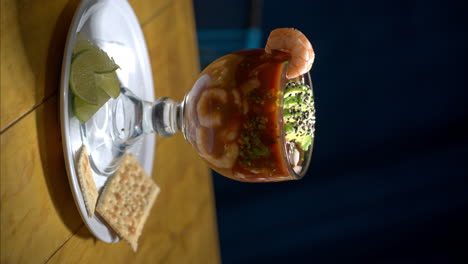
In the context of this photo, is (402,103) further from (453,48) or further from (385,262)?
(385,262)

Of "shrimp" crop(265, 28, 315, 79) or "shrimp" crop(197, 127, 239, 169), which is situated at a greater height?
"shrimp" crop(265, 28, 315, 79)

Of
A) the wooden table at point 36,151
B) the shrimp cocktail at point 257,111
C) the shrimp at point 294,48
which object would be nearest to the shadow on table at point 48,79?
the wooden table at point 36,151

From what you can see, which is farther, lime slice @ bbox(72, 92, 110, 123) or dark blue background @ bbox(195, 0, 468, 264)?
dark blue background @ bbox(195, 0, 468, 264)

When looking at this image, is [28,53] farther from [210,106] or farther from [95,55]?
[210,106]

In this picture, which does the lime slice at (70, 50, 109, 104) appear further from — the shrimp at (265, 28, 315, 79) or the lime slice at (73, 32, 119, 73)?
the shrimp at (265, 28, 315, 79)

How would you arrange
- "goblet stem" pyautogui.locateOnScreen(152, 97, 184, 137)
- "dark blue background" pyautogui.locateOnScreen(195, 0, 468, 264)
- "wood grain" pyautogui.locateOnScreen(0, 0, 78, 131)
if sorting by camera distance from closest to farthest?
1. "wood grain" pyautogui.locateOnScreen(0, 0, 78, 131)
2. "goblet stem" pyautogui.locateOnScreen(152, 97, 184, 137)
3. "dark blue background" pyautogui.locateOnScreen(195, 0, 468, 264)

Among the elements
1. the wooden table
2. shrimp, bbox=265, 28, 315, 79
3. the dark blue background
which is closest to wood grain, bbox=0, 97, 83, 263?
the wooden table
